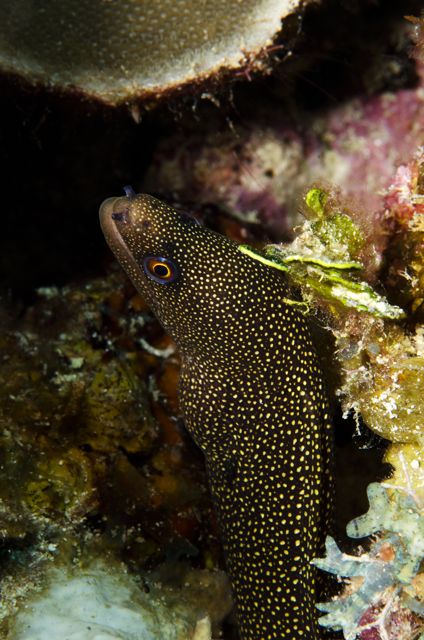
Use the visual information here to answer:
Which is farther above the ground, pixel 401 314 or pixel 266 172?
pixel 401 314

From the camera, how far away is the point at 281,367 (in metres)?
3.13

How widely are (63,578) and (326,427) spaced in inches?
71.1

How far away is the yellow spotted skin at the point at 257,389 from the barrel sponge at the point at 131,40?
98 centimetres

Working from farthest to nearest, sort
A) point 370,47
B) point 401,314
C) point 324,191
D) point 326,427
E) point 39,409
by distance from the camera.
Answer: point 370,47 < point 39,409 < point 326,427 < point 324,191 < point 401,314

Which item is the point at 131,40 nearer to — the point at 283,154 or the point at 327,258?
the point at 327,258

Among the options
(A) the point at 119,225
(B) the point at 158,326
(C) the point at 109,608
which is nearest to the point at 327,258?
(A) the point at 119,225

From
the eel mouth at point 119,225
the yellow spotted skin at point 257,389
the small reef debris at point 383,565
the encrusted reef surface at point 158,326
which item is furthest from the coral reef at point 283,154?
the small reef debris at point 383,565

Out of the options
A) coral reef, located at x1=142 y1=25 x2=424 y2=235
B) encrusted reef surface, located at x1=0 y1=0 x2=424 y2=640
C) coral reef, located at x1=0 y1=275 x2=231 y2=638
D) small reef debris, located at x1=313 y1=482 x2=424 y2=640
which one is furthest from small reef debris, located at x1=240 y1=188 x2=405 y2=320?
coral reef, located at x1=142 y1=25 x2=424 y2=235

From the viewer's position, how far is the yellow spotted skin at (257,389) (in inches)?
123

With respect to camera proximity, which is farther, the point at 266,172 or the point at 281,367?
the point at 266,172

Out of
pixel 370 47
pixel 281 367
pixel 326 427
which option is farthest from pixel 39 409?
pixel 370 47

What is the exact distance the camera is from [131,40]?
3.46 meters

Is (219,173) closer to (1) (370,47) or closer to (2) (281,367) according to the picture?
(1) (370,47)

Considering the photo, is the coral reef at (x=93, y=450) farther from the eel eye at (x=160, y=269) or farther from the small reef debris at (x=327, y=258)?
the small reef debris at (x=327, y=258)
